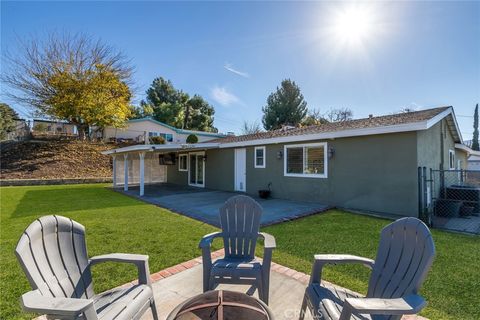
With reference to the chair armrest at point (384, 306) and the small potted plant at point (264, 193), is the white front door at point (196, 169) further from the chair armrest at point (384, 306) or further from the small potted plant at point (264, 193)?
the chair armrest at point (384, 306)

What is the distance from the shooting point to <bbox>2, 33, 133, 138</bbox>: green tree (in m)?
18.0

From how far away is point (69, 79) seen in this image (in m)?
18.3

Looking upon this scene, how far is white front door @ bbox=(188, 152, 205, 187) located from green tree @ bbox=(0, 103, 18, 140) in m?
18.9

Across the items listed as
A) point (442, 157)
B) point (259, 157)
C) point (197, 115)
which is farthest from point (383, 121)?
point (197, 115)

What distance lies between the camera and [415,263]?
70.4 inches

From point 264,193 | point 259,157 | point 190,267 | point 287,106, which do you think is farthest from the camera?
point 287,106

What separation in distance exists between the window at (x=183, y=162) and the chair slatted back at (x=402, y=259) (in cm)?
1408

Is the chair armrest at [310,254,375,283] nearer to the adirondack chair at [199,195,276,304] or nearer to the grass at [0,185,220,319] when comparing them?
the adirondack chair at [199,195,276,304]

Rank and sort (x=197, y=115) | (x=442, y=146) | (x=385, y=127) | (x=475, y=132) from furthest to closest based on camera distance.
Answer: (x=197, y=115), (x=475, y=132), (x=442, y=146), (x=385, y=127)

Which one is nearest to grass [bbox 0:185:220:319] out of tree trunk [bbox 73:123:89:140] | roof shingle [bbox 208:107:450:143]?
roof shingle [bbox 208:107:450:143]

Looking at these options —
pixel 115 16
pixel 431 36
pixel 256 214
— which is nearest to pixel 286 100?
pixel 431 36

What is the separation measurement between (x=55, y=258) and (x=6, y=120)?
2958 centimetres

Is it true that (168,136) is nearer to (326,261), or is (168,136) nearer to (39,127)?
(39,127)

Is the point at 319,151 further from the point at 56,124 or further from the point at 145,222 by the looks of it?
the point at 56,124
